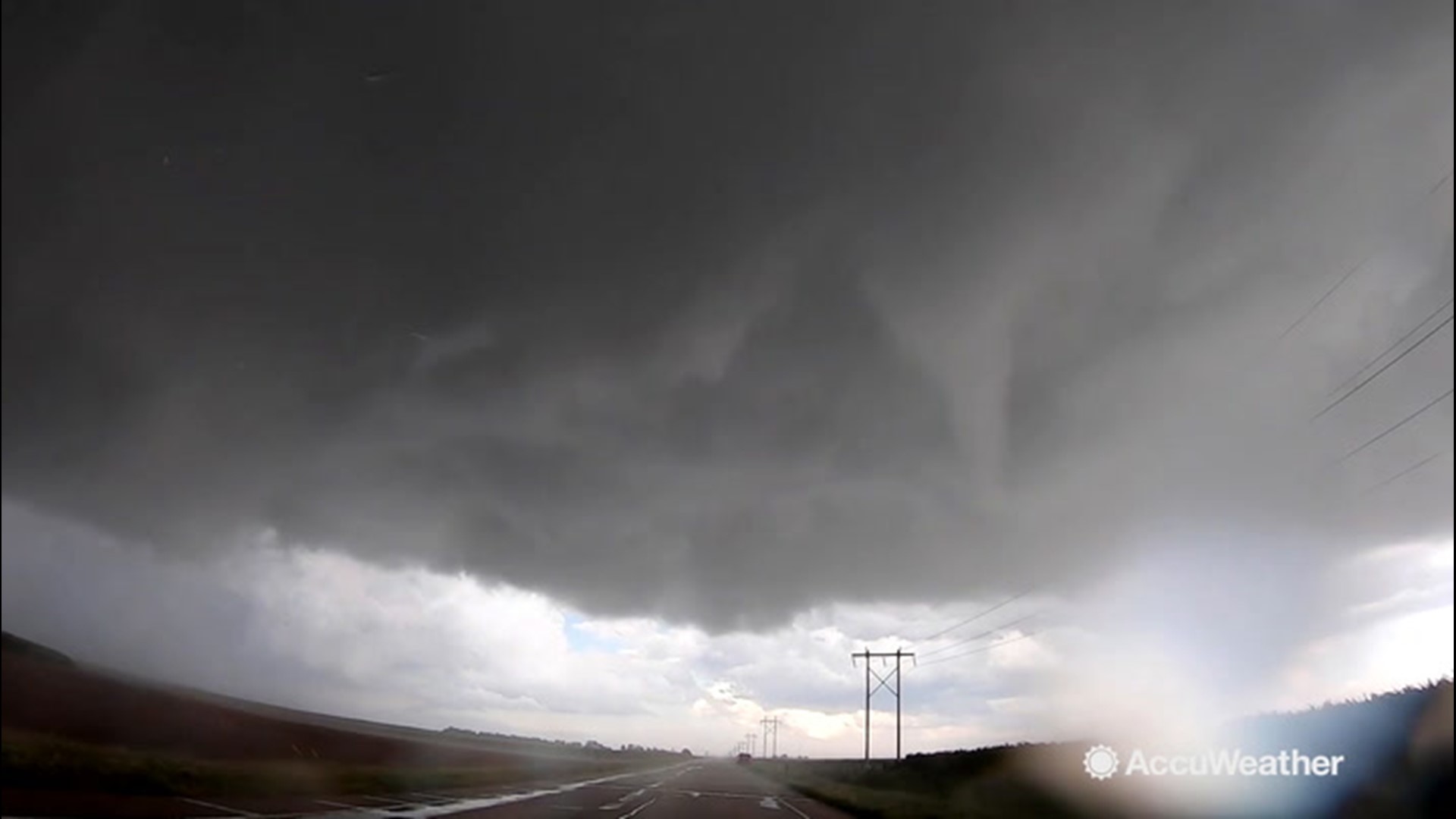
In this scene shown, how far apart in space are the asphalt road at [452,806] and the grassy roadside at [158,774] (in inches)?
12.7

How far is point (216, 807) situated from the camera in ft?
82.1

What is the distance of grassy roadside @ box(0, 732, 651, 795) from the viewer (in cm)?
2045

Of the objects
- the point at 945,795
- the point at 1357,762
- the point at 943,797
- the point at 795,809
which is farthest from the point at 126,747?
the point at 945,795

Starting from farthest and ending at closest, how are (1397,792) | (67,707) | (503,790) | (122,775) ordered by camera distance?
(503,790), (122,775), (67,707), (1397,792)

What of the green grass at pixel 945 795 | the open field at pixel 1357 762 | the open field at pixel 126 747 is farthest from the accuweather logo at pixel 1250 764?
the open field at pixel 126 747

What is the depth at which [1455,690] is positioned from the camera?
42.5 feet

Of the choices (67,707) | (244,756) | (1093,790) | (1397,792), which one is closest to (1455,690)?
(1397,792)

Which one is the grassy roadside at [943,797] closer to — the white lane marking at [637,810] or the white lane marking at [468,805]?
the white lane marking at [637,810]

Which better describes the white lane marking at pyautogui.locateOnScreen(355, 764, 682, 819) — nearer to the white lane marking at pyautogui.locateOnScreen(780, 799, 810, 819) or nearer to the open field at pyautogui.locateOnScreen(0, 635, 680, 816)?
the open field at pyautogui.locateOnScreen(0, 635, 680, 816)

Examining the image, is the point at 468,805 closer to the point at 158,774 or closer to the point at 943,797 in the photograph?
the point at 158,774

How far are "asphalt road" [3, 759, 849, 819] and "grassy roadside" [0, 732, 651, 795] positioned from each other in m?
0.32

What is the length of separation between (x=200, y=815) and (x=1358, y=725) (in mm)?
23596

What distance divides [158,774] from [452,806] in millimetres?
10524

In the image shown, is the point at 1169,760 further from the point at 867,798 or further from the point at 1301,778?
the point at 867,798
